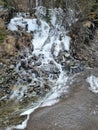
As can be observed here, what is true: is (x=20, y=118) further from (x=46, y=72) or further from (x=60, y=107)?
(x=46, y=72)

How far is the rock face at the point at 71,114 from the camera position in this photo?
7.82 m

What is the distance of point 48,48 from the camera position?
13.3 m

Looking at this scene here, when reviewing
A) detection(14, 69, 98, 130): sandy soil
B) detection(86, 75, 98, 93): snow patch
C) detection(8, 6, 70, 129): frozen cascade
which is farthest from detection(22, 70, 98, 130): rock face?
detection(8, 6, 70, 129): frozen cascade

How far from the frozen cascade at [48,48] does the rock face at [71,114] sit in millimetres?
483

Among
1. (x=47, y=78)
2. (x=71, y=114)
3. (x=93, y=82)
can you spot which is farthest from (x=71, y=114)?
(x=47, y=78)

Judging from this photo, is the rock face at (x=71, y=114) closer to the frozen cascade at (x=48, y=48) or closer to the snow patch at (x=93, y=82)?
the snow patch at (x=93, y=82)

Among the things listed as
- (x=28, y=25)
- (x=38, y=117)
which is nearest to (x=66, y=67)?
(x=28, y=25)

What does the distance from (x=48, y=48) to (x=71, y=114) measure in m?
5.43

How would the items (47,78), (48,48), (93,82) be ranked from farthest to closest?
(48,48) → (47,78) → (93,82)

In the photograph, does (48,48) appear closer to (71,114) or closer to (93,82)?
(93,82)

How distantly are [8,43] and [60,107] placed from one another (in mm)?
4638

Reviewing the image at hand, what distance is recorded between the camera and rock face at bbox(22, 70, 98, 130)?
25.7 feet

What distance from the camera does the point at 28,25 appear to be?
13984 millimetres

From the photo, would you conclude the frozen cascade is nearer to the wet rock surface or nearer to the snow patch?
the wet rock surface
